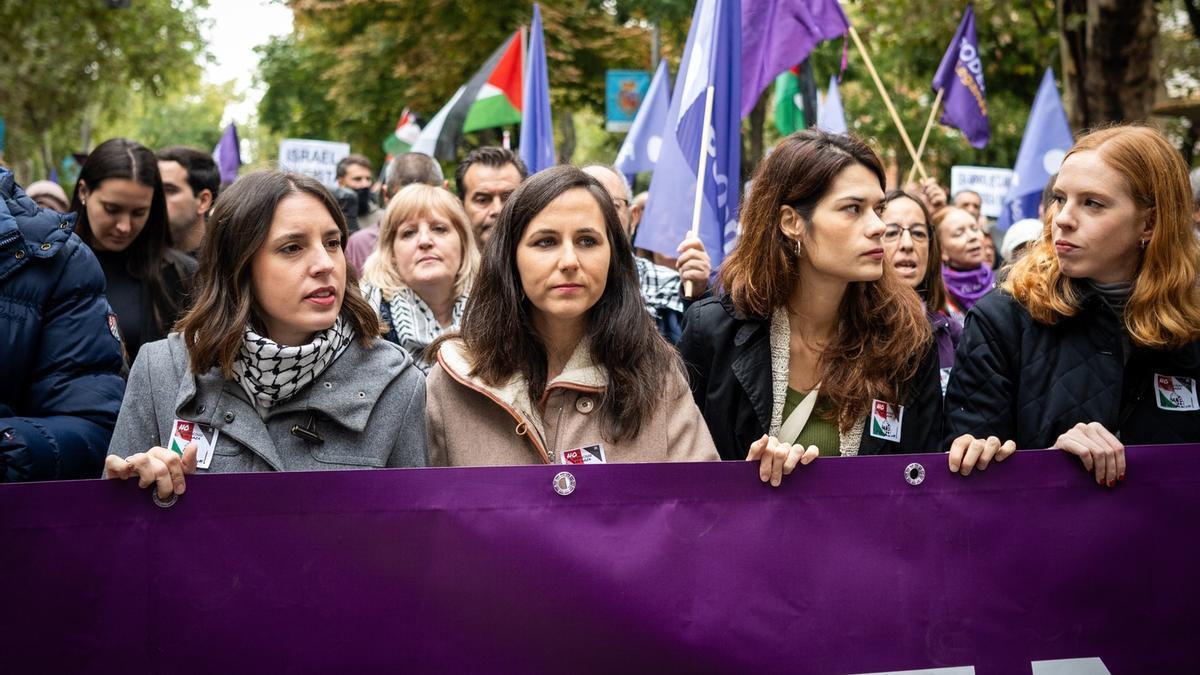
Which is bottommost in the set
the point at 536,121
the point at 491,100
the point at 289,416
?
the point at 289,416

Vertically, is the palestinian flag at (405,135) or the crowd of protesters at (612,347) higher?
the palestinian flag at (405,135)

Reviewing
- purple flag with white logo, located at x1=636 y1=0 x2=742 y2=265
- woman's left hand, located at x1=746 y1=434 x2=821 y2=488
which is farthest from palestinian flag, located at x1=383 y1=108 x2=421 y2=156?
woman's left hand, located at x1=746 y1=434 x2=821 y2=488

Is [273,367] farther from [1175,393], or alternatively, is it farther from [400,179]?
[400,179]

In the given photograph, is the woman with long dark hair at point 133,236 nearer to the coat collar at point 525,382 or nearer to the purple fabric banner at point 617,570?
the coat collar at point 525,382

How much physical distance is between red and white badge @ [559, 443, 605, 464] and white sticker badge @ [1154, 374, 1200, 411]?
1517mm

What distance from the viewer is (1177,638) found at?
115 inches

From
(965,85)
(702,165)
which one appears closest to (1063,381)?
(702,165)

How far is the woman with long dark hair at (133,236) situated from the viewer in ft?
15.9

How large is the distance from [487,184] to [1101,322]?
333cm

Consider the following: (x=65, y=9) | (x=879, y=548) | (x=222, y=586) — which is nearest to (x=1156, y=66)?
(x=879, y=548)

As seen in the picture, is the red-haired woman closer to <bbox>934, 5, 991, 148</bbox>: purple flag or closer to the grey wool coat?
the grey wool coat

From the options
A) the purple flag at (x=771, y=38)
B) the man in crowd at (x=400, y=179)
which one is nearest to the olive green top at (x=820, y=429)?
the purple flag at (x=771, y=38)

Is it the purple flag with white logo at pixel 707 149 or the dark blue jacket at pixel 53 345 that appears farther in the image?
the purple flag with white logo at pixel 707 149

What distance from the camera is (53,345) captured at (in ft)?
9.84
